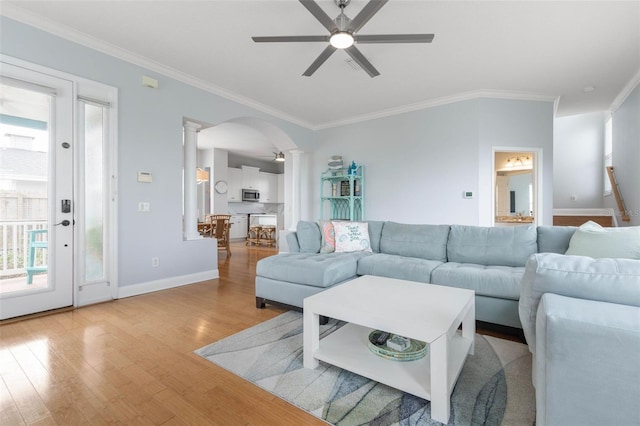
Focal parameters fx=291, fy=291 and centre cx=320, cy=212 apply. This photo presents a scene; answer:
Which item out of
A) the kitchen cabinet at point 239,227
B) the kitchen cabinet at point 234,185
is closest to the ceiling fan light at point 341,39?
the kitchen cabinet at point 234,185

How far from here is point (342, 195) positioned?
18.9ft

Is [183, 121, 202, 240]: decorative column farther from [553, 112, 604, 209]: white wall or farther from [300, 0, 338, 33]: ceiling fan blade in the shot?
[553, 112, 604, 209]: white wall

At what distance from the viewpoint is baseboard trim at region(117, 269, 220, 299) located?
3.26 m

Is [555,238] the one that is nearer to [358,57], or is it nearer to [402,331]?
[402,331]

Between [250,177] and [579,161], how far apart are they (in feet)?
27.1

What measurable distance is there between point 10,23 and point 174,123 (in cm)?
154

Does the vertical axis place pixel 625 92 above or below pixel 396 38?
above

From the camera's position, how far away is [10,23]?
8.42 feet

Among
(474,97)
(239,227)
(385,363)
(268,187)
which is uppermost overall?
(474,97)

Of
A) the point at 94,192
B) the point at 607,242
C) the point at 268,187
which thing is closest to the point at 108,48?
the point at 94,192

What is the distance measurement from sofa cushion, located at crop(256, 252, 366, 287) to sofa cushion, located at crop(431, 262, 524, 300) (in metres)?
0.79

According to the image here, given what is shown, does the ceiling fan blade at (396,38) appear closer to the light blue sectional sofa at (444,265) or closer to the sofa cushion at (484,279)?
the light blue sectional sofa at (444,265)

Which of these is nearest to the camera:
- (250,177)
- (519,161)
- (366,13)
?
(366,13)

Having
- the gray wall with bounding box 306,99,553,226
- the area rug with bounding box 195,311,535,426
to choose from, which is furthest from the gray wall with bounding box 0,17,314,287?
the gray wall with bounding box 306,99,553,226
